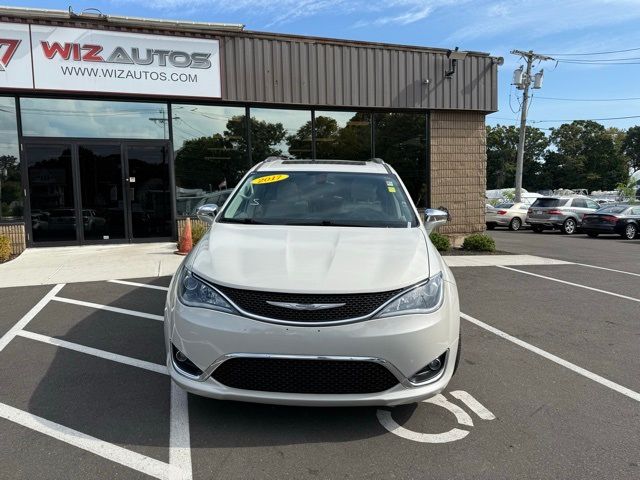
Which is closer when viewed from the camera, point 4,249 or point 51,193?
point 4,249

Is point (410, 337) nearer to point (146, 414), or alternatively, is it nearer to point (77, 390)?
point (146, 414)

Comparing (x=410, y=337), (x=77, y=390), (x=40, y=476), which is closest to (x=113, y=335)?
(x=77, y=390)

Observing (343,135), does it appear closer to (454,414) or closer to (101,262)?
(101,262)

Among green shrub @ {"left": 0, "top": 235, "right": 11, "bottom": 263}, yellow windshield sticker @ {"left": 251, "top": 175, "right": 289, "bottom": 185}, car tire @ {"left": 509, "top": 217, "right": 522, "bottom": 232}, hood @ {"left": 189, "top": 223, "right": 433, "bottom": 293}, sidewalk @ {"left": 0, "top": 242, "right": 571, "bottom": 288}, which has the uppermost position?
yellow windshield sticker @ {"left": 251, "top": 175, "right": 289, "bottom": 185}

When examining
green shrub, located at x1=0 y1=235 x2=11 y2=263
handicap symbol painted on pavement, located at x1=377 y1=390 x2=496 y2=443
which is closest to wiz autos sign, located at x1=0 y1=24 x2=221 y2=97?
green shrub, located at x1=0 y1=235 x2=11 y2=263

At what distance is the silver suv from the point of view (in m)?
23.1

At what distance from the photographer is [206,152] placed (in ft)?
39.8

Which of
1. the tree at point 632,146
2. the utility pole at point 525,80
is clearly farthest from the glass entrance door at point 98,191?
the tree at point 632,146

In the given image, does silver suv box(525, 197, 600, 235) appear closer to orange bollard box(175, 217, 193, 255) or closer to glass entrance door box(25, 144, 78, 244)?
orange bollard box(175, 217, 193, 255)

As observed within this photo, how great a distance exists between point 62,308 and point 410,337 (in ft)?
16.3

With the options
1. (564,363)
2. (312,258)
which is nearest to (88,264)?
(312,258)

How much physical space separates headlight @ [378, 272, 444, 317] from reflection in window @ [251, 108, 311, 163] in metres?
9.66

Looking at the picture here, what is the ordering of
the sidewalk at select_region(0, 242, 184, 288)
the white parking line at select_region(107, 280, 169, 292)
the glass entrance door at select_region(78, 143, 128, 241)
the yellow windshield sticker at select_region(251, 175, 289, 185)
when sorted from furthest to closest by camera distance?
the glass entrance door at select_region(78, 143, 128, 241) → the sidewalk at select_region(0, 242, 184, 288) → the white parking line at select_region(107, 280, 169, 292) → the yellow windshield sticker at select_region(251, 175, 289, 185)

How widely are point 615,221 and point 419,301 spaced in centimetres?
2017
